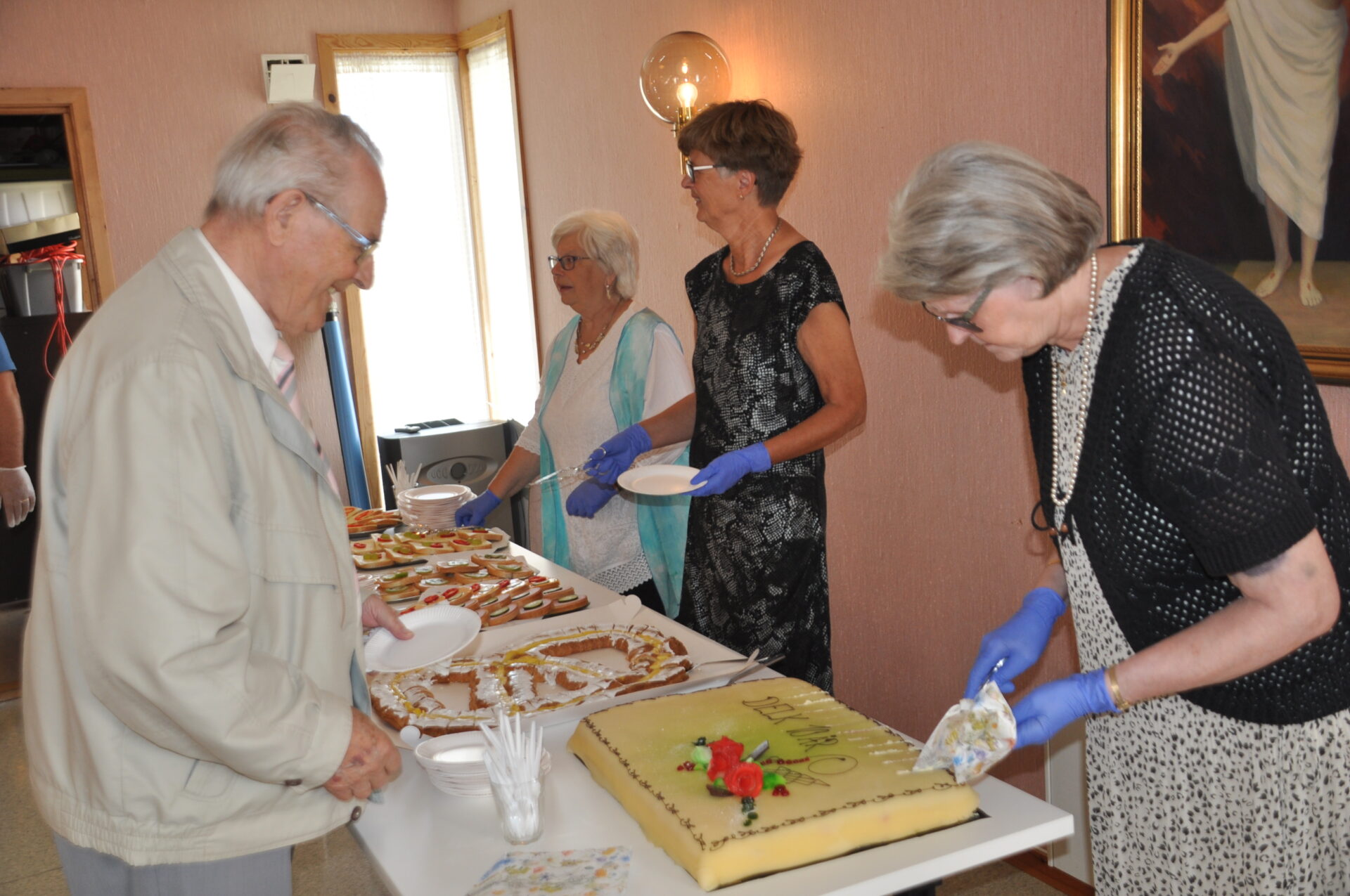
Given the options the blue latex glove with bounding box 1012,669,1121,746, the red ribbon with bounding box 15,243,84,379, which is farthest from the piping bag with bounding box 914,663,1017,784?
the red ribbon with bounding box 15,243,84,379

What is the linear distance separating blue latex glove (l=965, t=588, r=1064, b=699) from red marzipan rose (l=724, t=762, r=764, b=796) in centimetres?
33

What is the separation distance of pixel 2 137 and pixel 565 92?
295 centimetres

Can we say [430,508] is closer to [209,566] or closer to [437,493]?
[437,493]

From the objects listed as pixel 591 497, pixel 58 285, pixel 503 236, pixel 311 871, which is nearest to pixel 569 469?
pixel 591 497

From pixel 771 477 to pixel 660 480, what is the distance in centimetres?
23

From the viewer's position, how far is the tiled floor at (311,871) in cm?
265

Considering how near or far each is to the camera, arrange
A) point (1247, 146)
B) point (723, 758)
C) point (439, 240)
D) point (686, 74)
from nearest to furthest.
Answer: point (723, 758), point (1247, 146), point (686, 74), point (439, 240)

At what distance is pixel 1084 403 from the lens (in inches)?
50.4

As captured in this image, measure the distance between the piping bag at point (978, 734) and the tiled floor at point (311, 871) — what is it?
155 centimetres

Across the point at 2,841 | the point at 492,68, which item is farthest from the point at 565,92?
the point at 2,841

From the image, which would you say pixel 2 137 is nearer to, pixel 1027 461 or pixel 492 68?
pixel 492 68

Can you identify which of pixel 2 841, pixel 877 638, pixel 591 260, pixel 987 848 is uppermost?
pixel 591 260

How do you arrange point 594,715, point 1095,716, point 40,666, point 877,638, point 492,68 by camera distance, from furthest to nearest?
point 492,68, point 877,638, point 594,715, point 1095,716, point 40,666

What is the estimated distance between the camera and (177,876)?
1.24 meters
